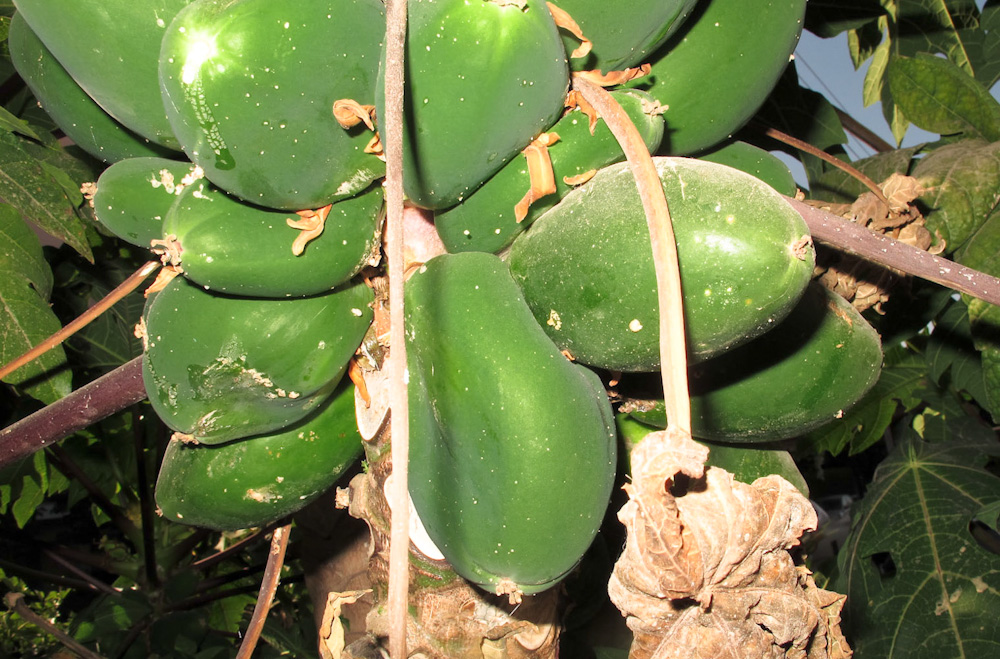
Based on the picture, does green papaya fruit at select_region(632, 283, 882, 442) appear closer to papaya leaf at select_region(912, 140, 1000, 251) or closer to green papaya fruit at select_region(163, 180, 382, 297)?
green papaya fruit at select_region(163, 180, 382, 297)

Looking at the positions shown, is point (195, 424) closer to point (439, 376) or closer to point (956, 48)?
point (439, 376)

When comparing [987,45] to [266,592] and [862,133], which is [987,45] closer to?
[862,133]

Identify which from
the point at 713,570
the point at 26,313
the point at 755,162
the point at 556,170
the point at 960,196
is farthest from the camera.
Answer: the point at 960,196

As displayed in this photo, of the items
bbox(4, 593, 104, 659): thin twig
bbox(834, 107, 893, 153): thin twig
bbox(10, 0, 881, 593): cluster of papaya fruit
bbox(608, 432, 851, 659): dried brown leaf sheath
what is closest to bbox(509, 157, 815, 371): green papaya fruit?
bbox(10, 0, 881, 593): cluster of papaya fruit

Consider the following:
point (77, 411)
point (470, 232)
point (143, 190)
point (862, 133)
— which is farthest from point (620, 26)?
point (862, 133)

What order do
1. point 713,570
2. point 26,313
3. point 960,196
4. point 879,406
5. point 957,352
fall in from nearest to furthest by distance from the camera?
point 713,570 < point 26,313 < point 960,196 < point 957,352 < point 879,406

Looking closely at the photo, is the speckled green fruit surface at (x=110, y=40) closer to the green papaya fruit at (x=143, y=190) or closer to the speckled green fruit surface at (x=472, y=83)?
the green papaya fruit at (x=143, y=190)

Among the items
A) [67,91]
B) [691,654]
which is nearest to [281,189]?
[67,91]
